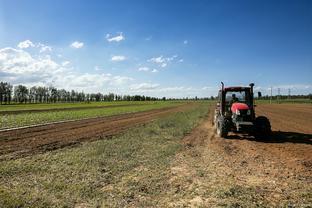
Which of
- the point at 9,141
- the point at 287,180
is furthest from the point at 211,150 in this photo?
the point at 9,141

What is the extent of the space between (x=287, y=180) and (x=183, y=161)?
3.24 m

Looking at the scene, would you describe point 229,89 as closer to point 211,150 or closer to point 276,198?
point 211,150

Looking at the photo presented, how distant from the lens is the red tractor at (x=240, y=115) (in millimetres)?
14484

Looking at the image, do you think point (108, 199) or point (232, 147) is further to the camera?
point (232, 147)

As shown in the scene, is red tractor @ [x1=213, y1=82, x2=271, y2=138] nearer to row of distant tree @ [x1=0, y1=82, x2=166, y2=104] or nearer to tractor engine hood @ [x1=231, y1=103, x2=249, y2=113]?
tractor engine hood @ [x1=231, y1=103, x2=249, y2=113]

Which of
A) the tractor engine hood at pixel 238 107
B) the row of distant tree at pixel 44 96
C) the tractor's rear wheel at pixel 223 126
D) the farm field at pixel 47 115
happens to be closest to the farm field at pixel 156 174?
the tractor's rear wheel at pixel 223 126

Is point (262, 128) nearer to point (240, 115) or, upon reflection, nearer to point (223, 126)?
point (240, 115)

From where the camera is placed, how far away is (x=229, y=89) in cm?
1583

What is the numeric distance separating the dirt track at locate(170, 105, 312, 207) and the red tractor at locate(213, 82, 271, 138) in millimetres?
1012

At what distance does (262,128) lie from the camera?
14438 millimetres

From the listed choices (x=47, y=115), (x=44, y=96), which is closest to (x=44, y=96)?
(x=44, y=96)

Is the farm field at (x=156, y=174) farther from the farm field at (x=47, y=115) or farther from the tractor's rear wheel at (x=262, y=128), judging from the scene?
the farm field at (x=47, y=115)

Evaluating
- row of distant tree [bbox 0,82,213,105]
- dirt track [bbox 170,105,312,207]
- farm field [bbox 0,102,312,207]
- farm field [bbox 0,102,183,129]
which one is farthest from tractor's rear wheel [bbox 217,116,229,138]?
row of distant tree [bbox 0,82,213,105]

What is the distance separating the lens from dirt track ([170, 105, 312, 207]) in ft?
20.1
